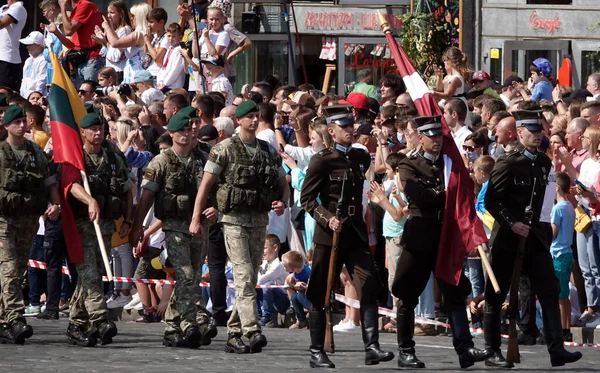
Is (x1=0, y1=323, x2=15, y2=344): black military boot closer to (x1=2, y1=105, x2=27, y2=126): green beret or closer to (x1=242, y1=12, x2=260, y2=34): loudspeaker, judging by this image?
(x1=2, y1=105, x2=27, y2=126): green beret

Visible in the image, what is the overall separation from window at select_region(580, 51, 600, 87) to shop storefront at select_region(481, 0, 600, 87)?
25 millimetres

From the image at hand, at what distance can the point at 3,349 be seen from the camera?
44.9 feet

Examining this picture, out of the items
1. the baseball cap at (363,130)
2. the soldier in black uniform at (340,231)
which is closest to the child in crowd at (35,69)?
the baseball cap at (363,130)

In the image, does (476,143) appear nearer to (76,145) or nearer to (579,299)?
(579,299)

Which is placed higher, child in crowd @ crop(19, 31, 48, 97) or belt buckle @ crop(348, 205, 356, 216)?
child in crowd @ crop(19, 31, 48, 97)

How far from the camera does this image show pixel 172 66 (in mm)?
21500

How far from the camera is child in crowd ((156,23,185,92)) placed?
70.5 feet

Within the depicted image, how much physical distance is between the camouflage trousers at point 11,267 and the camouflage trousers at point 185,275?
1.39 metres

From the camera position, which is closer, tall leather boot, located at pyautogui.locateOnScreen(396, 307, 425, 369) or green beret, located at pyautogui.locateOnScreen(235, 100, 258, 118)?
tall leather boot, located at pyautogui.locateOnScreen(396, 307, 425, 369)

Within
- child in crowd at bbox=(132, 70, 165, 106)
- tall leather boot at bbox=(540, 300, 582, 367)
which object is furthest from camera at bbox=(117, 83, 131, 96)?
tall leather boot at bbox=(540, 300, 582, 367)

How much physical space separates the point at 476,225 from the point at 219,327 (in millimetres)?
4324

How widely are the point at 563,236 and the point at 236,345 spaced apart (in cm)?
341

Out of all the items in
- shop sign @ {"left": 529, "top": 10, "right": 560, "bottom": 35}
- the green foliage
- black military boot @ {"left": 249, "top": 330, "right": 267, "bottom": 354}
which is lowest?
black military boot @ {"left": 249, "top": 330, "right": 267, "bottom": 354}

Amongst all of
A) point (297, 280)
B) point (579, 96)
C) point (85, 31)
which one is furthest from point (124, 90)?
point (579, 96)
